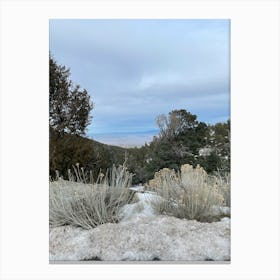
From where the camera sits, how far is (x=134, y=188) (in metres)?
3.97

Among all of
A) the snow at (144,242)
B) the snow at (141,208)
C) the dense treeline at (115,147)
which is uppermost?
the dense treeline at (115,147)

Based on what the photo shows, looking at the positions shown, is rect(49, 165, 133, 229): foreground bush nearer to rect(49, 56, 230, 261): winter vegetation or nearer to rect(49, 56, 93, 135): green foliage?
rect(49, 56, 230, 261): winter vegetation

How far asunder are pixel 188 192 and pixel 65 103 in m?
1.54

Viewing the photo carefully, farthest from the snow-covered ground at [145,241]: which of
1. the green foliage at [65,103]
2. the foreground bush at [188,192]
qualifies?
the green foliage at [65,103]

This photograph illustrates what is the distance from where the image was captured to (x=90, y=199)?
3896 mm

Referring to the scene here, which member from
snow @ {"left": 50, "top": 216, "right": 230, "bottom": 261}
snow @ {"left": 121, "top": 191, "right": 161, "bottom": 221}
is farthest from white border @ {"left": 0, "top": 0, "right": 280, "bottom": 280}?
snow @ {"left": 121, "top": 191, "right": 161, "bottom": 221}

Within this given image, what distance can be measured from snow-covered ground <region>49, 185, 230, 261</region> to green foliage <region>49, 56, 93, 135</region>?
39.5 inches

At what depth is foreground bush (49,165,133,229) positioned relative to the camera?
379cm

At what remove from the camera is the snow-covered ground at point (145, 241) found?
A: 3.62 metres
